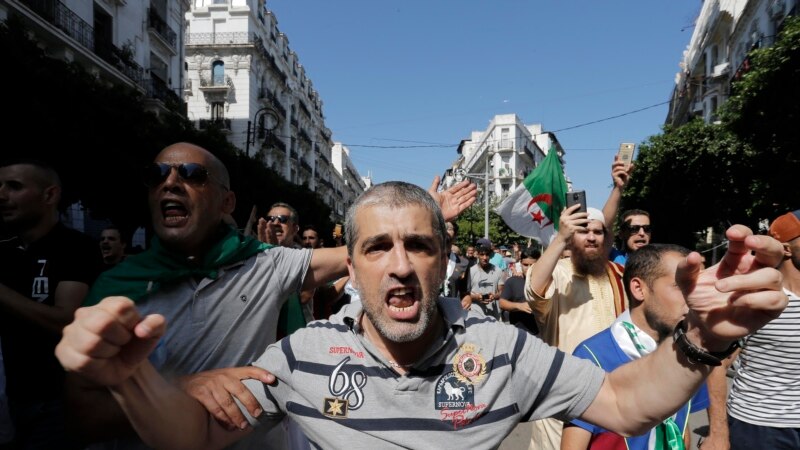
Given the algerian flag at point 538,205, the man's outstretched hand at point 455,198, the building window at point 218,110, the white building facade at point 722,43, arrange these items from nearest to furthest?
the man's outstretched hand at point 455,198, the algerian flag at point 538,205, the white building facade at point 722,43, the building window at point 218,110

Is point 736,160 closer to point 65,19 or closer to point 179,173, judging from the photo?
point 179,173

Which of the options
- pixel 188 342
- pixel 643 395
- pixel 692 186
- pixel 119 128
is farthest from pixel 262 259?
pixel 692 186

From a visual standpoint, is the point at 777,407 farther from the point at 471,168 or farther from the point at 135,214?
the point at 471,168

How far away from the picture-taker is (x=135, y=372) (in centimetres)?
139

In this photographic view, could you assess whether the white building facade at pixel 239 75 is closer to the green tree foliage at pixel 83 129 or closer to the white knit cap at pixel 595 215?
the green tree foliage at pixel 83 129

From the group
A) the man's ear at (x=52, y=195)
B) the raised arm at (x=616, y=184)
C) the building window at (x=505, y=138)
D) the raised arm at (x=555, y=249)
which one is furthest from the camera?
the building window at (x=505, y=138)

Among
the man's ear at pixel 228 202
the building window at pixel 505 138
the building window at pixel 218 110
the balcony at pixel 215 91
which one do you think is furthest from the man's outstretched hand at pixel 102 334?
the building window at pixel 505 138

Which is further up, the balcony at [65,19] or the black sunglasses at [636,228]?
the balcony at [65,19]

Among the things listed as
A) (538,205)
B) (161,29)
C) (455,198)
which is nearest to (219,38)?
(161,29)

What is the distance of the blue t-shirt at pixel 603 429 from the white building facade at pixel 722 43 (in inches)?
732

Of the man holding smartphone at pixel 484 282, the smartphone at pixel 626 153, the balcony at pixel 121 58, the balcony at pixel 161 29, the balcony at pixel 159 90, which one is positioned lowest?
the man holding smartphone at pixel 484 282

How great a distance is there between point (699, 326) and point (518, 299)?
523 centimetres

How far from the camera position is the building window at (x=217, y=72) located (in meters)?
39.2

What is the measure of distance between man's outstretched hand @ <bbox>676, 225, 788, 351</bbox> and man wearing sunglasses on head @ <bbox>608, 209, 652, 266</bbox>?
10.0 ft
